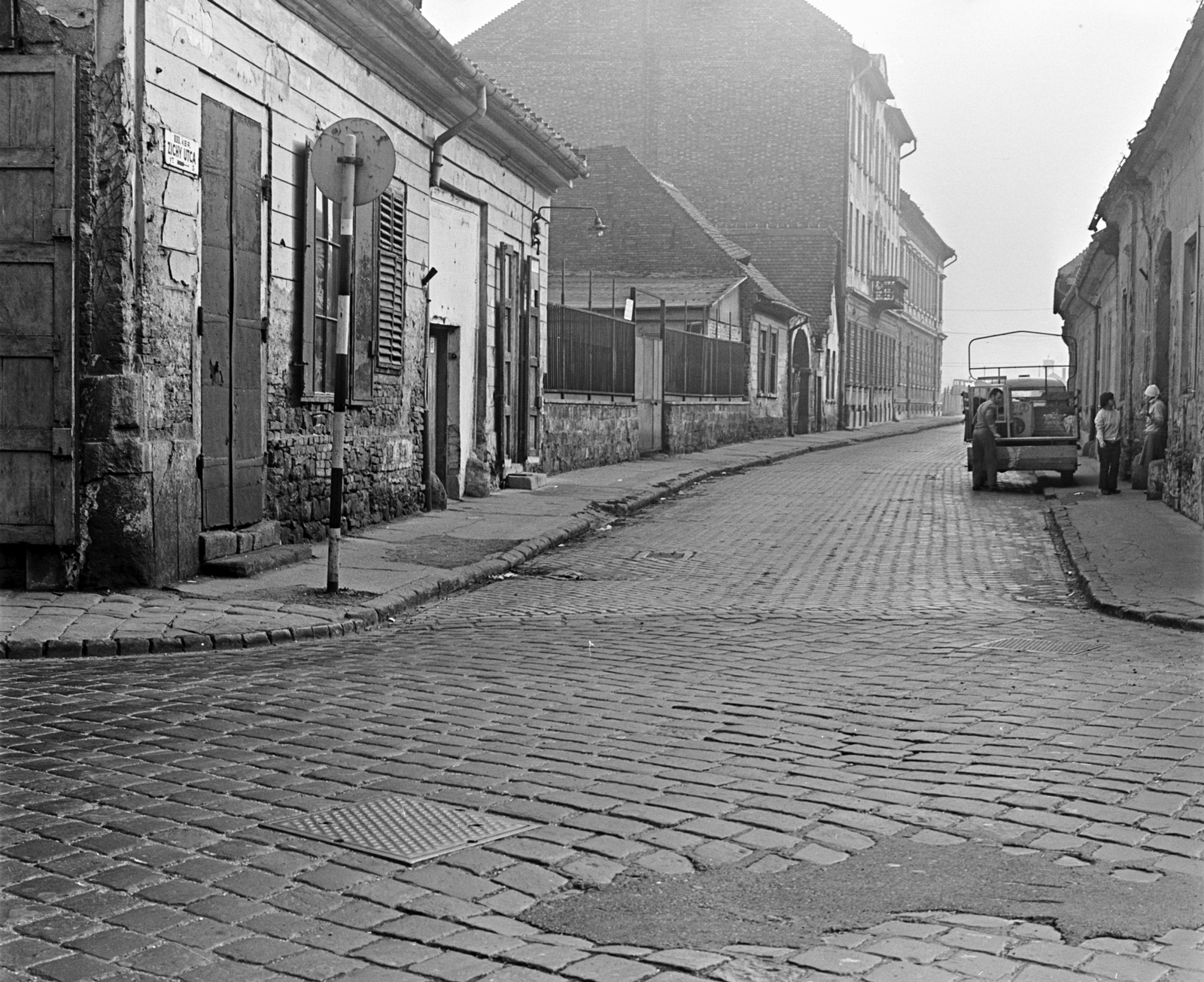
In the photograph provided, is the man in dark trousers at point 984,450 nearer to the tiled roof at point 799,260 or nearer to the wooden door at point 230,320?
Result: the wooden door at point 230,320

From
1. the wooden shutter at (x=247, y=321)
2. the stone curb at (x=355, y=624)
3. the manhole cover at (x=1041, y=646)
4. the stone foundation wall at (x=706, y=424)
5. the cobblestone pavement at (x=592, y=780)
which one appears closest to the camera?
the cobblestone pavement at (x=592, y=780)

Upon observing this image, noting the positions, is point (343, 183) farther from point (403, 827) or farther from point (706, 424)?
point (706, 424)

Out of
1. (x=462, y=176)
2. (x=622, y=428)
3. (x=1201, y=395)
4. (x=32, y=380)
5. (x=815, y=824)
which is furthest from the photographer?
(x=622, y=428)

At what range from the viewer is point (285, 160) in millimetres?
12039

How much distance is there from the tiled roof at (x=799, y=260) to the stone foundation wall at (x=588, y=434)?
66.1ft

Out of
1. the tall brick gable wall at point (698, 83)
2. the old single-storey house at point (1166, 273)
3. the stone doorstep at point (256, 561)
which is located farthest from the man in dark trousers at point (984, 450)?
the tall brick gable wall at point (698, 83)

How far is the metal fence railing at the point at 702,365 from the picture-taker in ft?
100

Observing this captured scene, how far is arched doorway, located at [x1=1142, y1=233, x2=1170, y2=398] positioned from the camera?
2031cm

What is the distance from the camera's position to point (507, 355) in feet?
62.8

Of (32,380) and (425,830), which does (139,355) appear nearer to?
(32,380)

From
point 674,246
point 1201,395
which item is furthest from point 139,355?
point 674,246

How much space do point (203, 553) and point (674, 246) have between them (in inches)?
1118

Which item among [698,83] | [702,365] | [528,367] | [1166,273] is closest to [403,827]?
[528,367]

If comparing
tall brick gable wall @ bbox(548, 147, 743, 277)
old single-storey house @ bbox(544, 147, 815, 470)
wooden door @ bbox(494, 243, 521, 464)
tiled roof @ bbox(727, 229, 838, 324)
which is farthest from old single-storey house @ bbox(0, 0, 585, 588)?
tiled roof @ bbox(727, 229, 838, 324)
